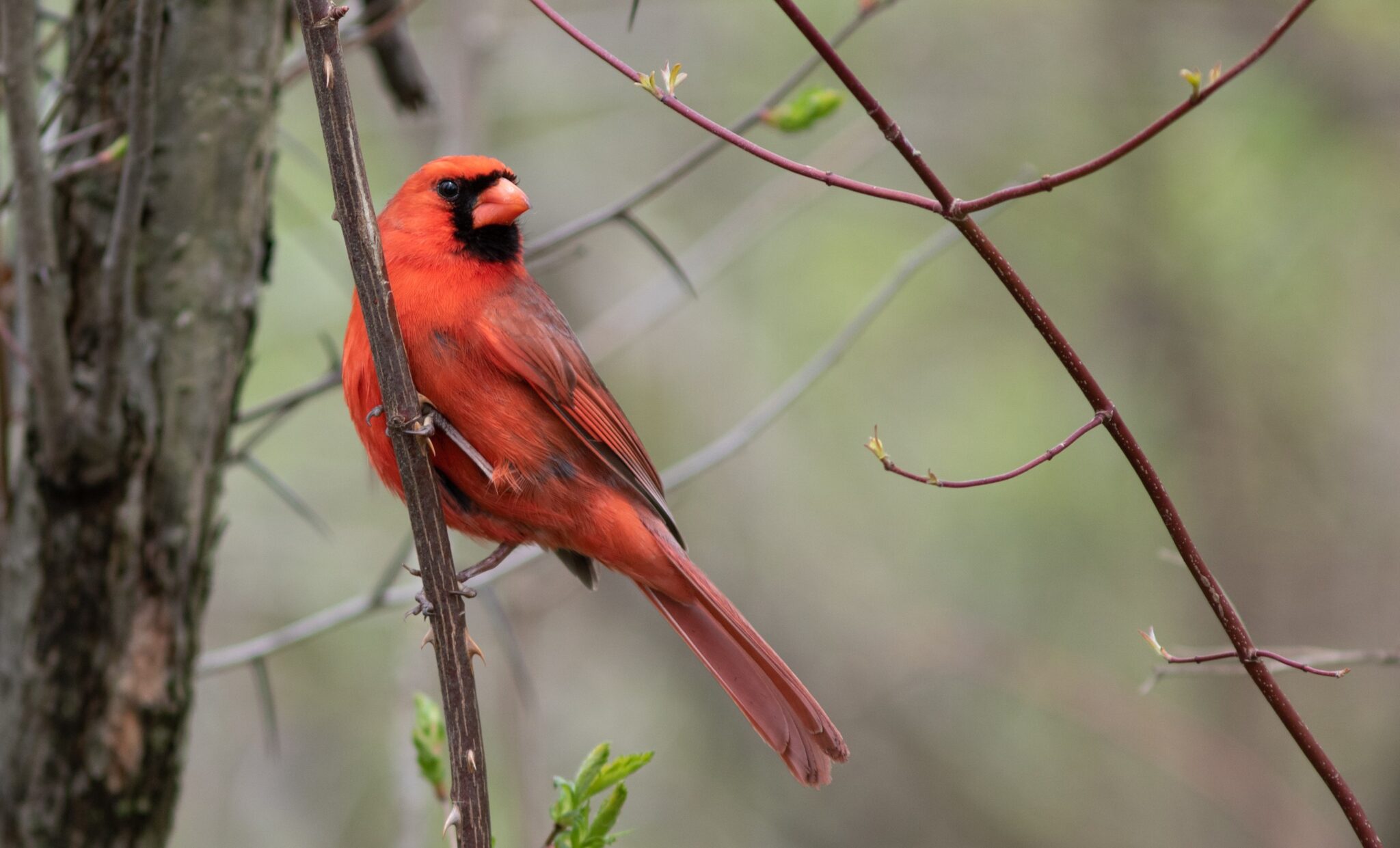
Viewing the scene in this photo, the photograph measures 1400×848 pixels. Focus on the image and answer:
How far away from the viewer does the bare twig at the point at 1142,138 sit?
1451 mm

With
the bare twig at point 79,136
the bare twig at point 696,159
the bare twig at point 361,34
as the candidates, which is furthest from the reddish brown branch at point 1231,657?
the bare twig at point 79,136

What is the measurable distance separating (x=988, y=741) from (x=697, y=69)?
4042mm

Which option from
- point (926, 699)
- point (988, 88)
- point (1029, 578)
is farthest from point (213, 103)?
point (1029, 578)

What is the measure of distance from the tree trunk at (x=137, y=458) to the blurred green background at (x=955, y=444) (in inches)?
120

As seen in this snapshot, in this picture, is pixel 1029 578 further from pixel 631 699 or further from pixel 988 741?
pixel 631 699

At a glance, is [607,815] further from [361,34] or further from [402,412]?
[361,34]

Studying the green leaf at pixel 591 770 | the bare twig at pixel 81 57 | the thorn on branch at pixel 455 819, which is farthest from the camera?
the bare twig at pixel 81 57

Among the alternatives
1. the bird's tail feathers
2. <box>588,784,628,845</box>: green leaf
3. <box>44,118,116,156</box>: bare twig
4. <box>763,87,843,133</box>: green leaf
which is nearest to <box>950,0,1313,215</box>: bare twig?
<box>588,784,628,845</box>: green leaf

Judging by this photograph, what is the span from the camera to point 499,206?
2.96m

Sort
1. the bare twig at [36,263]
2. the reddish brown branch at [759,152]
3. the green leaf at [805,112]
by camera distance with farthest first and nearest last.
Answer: the green leaf at [805,112] → the bare twig at [36,263] → the reddish brown branch at [759,152]

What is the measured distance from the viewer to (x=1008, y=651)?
567 centimetres

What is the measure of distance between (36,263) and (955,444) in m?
6.44

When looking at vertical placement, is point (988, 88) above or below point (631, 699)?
above

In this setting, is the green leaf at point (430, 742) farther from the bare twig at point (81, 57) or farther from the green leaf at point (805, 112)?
the green leaf at point (805, 112)
